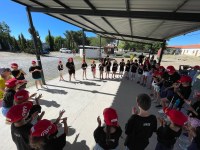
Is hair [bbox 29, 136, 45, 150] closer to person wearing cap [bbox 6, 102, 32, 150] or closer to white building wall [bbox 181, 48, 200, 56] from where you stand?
person wearing cap [bbox 6, 102, 32, 150]

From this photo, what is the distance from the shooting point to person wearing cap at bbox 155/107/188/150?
222 centimetres

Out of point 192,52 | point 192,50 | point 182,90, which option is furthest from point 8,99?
point 192,50

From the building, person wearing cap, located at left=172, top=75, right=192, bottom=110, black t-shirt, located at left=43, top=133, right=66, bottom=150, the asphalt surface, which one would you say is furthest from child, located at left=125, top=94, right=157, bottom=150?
the building

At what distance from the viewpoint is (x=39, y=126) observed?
177 cm

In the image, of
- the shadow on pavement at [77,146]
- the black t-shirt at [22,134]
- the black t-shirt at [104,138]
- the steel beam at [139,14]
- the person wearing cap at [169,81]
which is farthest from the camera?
the person wearing cap at [169,81]

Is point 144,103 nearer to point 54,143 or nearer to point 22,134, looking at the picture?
point 54,143

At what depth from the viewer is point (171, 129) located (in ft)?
7.79

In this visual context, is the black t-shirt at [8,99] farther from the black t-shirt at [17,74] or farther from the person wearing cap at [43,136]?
the black t-shirt at [17,74]

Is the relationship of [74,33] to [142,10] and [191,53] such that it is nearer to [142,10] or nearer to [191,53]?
[191,53]

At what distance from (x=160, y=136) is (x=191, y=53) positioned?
78.9 metres

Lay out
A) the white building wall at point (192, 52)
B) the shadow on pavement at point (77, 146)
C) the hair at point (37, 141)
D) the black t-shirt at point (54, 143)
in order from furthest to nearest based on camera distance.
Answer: the white building wall at point (192, 52) < the shadow on pavement at point (77, 146) < the black t-shirt at point (54, 143) < the hair at point (37, 141)

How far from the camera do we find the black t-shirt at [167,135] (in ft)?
7.83

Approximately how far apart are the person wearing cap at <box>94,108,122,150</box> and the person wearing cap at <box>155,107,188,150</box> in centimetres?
90

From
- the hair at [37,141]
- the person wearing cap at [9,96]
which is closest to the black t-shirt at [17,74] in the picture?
the person wearing cap at [9,96]
